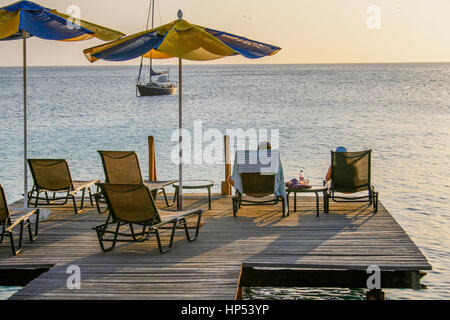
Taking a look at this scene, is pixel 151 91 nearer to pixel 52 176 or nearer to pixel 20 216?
pixel 52 176

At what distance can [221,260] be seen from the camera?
623cm

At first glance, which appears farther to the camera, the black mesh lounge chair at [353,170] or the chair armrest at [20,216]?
the black mesh lounge chair at [353,170]

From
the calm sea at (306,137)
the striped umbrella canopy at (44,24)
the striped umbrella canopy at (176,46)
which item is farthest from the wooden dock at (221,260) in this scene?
the striped umbrella canopy at (44,24)

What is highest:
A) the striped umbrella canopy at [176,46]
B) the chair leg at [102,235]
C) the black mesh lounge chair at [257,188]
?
the striped umbrella canopy at [176,46]

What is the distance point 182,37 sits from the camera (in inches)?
275

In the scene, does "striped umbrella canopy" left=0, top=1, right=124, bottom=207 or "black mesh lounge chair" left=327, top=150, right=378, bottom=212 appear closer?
"striped umbrella canopy" left=0, top=1, right=124, bottom=207

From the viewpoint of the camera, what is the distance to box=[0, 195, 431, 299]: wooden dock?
546cm

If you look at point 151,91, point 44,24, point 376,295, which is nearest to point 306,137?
point 44,24

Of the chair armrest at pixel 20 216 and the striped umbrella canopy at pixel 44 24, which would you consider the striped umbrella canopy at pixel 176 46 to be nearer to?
the striped umbrella canopy at pixel 44 24

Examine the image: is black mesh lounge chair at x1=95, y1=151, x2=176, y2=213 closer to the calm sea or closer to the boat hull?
the calm sea

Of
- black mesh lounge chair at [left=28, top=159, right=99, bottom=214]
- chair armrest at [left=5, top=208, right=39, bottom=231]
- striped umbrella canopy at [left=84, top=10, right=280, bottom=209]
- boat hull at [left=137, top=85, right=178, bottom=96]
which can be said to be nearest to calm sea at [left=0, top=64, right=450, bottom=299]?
boat hull at [left=137, top=85, right=178, bottom=96]

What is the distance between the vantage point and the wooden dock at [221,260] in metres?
5.46

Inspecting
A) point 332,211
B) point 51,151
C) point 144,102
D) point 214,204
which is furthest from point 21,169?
point 144,102
